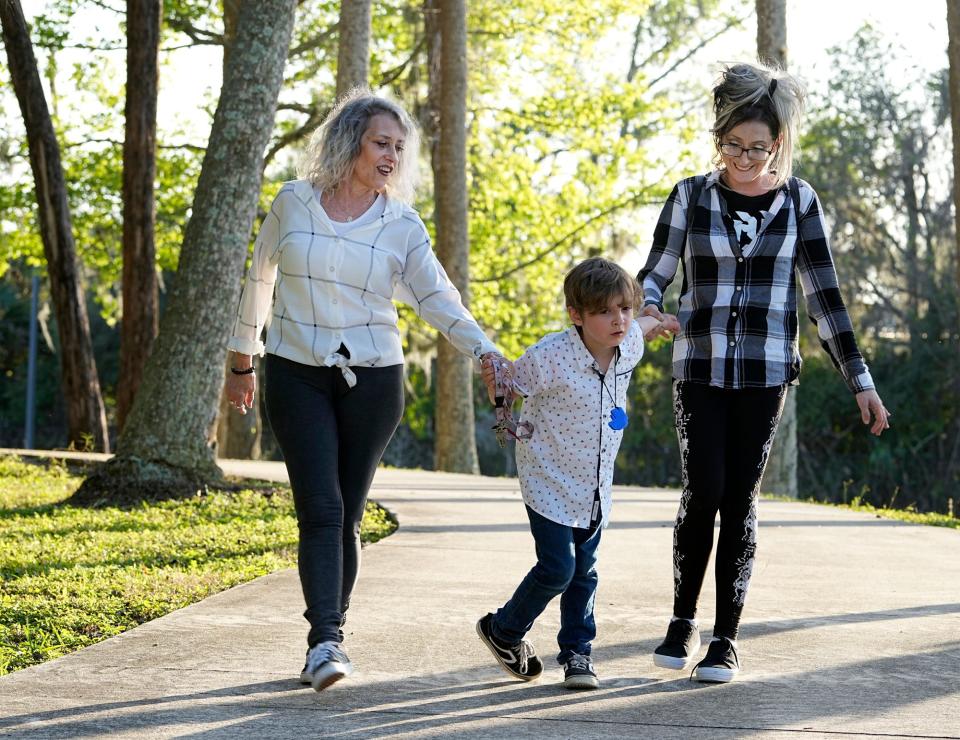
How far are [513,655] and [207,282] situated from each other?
5950mm

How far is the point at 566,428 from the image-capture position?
167 inches

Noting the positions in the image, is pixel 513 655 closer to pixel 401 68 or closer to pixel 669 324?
pixel 669 324

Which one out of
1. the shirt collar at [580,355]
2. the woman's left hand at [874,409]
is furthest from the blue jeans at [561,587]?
the woman's left hand at [874,409]

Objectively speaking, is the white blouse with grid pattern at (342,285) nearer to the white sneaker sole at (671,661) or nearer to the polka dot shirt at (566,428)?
the polka dot shirt at (566,428)

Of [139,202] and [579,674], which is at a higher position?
[139,202]

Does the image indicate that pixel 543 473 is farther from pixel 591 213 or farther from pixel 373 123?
pixel 591 213

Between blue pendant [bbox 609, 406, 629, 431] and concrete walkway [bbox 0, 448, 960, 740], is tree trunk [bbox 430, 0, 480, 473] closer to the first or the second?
concrete walkway [bbox 0, 448, 960, 740]

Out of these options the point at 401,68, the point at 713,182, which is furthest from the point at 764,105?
the point at 401,68

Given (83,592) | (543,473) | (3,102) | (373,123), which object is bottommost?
(83,592)

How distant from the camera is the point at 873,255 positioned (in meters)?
29.8

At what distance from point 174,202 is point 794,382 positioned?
18.9 metres

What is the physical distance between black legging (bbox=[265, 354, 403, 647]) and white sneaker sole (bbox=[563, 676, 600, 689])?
2.42ft

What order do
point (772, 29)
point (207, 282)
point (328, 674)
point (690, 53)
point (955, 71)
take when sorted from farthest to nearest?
point (690, 53) → point (772, 29) → point (955, 71) → point (207, 282) → point (328, 674)

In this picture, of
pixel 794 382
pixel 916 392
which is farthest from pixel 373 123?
pixel 916 392
